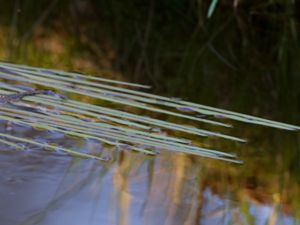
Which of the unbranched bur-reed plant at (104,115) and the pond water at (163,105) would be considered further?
the unbranched bur-reed plant at (104,115)

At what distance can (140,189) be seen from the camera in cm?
86

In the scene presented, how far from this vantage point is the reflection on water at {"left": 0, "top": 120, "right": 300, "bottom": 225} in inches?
30.6

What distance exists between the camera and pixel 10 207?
2.50ft

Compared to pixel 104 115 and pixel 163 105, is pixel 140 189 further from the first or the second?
pixel 163 105

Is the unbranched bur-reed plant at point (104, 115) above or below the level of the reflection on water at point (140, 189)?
above

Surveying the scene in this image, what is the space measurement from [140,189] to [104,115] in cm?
21

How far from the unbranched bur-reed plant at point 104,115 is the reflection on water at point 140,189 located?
0.05ft

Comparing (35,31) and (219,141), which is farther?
(35,31)

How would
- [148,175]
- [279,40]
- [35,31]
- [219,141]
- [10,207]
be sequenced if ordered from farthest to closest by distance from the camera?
[279,40], [35,31], [219,141], [148,175], [10,207]

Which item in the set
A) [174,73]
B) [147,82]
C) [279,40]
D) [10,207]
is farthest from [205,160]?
[279,40]

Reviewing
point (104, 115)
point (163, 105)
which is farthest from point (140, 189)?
point (163, 105)

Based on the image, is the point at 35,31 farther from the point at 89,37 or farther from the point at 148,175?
the point at 148,175

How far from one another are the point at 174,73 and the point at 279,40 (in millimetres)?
458

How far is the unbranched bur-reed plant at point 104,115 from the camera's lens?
0.97 metres
